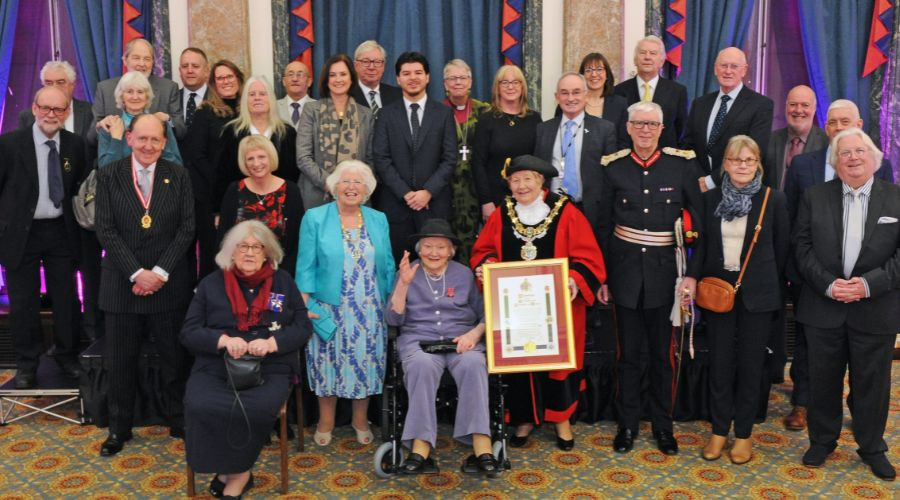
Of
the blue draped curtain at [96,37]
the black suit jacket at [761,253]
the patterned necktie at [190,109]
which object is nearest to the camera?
the black suit jacket at [761,253]

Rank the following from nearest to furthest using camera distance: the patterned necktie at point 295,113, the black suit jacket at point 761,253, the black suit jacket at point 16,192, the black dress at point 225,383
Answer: the black dress at point 225,383
the black suit jacket at point 761,253
the black suit jacket at point 16,192
the patterned necktie at point 295,113

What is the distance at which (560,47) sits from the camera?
6527mm

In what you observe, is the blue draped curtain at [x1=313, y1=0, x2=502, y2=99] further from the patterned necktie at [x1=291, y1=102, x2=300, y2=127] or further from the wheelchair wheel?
the wheelchair wheel

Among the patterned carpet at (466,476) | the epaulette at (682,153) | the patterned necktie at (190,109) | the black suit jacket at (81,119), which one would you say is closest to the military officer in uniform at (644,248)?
the epaulette at (682,153)

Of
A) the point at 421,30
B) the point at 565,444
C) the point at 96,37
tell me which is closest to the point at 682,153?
the point at 565,444

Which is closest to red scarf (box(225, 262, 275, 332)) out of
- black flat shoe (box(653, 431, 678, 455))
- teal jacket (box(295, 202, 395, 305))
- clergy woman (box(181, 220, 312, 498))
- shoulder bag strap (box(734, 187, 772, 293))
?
clergy woman (box(181, 220, 312, 498))

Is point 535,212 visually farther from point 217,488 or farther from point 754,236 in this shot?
point 217,488

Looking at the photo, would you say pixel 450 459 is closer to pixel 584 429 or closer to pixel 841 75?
pixel 584 429

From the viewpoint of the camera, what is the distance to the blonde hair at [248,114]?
4.89m

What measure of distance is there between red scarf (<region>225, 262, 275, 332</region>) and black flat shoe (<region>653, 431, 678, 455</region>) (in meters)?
2.10

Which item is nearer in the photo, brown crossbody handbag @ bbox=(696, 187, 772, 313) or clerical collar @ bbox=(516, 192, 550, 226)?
brown crossbody handbag @ bbox=(696, 187, 772, 313)

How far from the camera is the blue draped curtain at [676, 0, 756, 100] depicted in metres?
6.56

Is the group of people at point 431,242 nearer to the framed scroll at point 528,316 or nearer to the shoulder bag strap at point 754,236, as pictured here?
the shoulder bag strap at point 754,236

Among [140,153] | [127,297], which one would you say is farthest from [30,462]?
[140,153]
